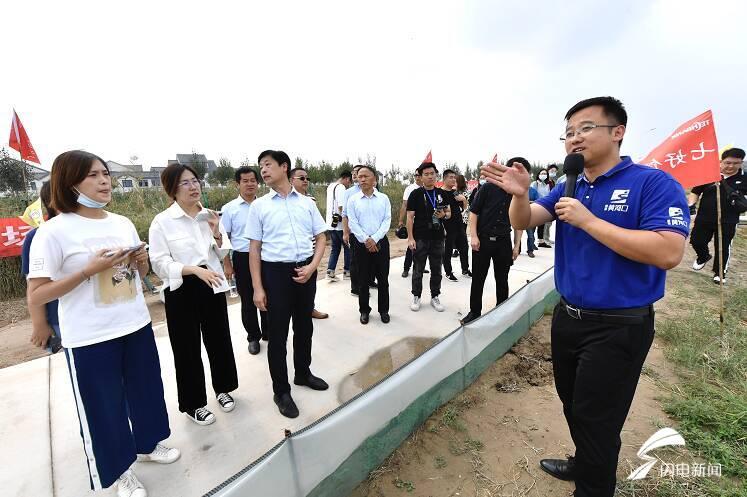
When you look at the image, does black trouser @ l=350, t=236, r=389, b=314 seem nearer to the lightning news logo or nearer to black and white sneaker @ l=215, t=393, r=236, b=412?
black and white sneaker @ l=215, t=393, r=236, b=412

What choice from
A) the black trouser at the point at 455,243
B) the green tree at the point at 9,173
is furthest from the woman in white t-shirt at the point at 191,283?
the green tree at the point at 9,173

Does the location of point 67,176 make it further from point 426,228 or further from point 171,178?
point 426,228

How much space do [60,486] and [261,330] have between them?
1.86m

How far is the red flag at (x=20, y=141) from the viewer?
4.77 meters

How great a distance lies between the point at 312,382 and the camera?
264cm

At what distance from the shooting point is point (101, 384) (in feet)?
5.26

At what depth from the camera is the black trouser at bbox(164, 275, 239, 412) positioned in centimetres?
211

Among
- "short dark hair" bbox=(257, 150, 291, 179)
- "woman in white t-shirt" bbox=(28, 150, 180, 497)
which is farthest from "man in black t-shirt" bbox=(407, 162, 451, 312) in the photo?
"woman in white t-shirt" bbox=(28, 150, 180, 497)

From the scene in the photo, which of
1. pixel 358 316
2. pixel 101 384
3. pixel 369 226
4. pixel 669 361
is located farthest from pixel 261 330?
pixel 669 361

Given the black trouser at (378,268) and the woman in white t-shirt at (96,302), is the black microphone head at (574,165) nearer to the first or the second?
the woman in white t-shirt at (96,302)

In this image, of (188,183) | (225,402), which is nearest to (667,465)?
(225,402)

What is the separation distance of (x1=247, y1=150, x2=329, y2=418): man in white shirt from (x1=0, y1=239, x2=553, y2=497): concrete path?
245mm

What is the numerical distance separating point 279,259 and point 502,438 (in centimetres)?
200

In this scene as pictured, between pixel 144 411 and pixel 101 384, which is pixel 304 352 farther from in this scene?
pixel 101 384
